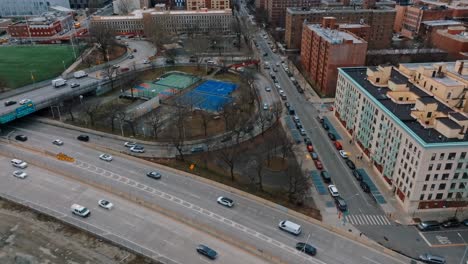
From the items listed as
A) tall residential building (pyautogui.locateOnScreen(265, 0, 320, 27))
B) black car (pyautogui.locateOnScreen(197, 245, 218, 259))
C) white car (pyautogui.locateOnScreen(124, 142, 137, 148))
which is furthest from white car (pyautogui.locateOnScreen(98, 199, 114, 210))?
tall residential building (pyautogui.locateOnScreen(265, 0, 320, 27))

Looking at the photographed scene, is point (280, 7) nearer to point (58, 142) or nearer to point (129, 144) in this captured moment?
point (129, 144)

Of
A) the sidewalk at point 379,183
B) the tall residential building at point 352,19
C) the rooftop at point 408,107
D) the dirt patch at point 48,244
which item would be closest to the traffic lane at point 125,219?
the dirt patch at point 48,244

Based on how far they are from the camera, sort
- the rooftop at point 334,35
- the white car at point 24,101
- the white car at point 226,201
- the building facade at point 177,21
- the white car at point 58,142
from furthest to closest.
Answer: the building facade at point 177,21 < the rooftop at point 334,35 < the white car at point 24,101 < the white car at point 58,142 < the white car at point 226,201

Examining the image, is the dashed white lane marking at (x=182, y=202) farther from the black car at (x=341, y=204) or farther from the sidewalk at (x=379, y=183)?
the sidewalk at (x=379, y=183)

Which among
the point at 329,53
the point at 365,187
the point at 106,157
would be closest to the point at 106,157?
the point at 106,157

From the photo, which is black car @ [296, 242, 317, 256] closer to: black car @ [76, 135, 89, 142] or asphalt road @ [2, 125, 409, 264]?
asphalt road @ [2, 125, 409, 264]

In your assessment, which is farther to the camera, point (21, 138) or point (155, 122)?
point (155, 122)
